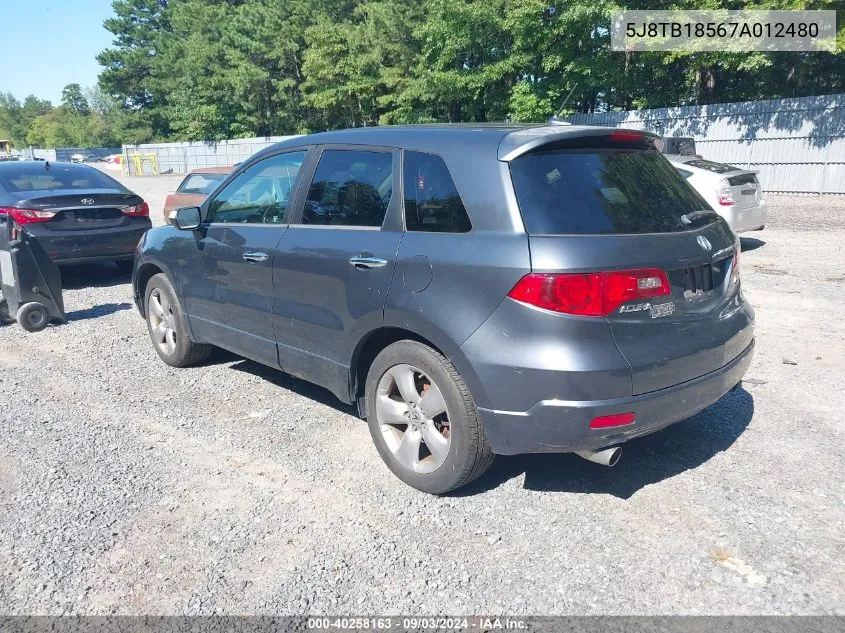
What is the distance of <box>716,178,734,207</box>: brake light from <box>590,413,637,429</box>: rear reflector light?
835cm

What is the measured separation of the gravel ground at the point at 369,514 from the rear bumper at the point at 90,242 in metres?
3.47

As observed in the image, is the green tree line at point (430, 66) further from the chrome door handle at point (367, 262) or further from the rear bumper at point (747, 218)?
the chrome door handle at point (367, 262)

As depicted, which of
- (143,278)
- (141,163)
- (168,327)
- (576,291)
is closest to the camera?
(576,291)

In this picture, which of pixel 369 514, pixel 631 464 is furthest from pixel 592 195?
pixel 369 514

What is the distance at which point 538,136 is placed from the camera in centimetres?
345

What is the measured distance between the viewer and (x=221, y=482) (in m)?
3.94

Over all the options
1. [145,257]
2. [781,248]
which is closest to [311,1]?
[781,248]

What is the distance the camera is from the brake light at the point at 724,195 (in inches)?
413

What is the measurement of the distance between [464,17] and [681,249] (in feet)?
80.5

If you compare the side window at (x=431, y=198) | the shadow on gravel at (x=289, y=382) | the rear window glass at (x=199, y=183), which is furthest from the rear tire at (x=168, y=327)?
the rear window glass at (x=199, y=183)

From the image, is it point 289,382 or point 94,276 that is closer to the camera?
point 289,382

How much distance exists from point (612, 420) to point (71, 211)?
25.4ft

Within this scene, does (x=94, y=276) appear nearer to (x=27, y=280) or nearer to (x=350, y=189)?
(x=27, y=280)

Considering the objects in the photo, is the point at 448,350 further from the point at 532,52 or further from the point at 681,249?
the point at 532,52
